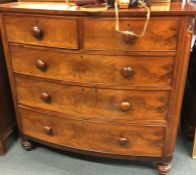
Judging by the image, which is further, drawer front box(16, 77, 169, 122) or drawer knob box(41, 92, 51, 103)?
drawer knob box(41, 92, 51, 103)

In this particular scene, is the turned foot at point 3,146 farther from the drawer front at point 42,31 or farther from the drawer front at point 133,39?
the drawer front at point 133,39

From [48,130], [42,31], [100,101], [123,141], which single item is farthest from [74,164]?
[42,31]

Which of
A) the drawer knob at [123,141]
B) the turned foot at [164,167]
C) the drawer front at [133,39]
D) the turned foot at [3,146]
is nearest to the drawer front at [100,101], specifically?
the drawer knob at [123,141]

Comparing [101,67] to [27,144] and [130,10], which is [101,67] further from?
[27,144]

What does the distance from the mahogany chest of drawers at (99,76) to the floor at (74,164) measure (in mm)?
149

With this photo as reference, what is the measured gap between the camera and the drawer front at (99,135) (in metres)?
1.37

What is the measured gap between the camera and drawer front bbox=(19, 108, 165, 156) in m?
1.37

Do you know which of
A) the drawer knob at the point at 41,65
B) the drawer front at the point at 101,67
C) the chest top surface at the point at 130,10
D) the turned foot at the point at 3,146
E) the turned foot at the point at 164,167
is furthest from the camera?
the turned foot at the point at 3,146

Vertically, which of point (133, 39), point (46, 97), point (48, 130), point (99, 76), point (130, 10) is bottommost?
point (48, 130)

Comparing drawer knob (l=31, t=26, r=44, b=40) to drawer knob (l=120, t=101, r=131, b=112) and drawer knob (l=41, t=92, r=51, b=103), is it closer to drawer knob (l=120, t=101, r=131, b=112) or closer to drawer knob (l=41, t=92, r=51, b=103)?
drawer knob (l=41, t=92, r=51, b=103)

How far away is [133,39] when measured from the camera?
115 cm

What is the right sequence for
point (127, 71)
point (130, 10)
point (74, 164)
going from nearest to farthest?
1. point (130, 10)
2. point (127, 71)
3. point (74, 164)

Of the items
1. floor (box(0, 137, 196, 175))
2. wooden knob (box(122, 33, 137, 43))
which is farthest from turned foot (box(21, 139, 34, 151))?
wooden knob (box(122, 33, 137, 43))

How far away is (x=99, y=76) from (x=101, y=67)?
0.17 ft
